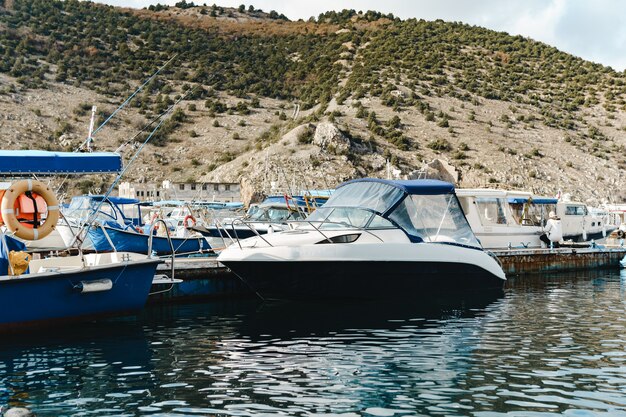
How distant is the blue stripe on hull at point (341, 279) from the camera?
1695 centimetres

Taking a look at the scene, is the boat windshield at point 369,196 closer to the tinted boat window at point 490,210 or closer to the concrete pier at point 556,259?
the concrete pier at point 556,259

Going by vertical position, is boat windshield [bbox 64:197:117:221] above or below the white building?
below

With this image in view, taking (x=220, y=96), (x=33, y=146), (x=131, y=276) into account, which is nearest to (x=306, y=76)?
(x=220, y=96)

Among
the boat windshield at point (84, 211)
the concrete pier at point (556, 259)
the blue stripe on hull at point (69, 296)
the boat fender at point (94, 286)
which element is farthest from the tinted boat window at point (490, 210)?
the boat fender at point (94, 286)

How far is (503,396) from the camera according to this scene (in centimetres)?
972

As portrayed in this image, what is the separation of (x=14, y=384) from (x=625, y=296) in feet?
53.9

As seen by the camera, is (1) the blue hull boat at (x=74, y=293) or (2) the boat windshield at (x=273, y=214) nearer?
(1) the blue hull boat at (x=74, y=293)

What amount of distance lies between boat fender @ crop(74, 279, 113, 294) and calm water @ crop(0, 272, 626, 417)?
887 mm

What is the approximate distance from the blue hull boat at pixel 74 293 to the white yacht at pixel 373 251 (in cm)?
278

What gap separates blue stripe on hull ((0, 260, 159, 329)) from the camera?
1349 centimetres

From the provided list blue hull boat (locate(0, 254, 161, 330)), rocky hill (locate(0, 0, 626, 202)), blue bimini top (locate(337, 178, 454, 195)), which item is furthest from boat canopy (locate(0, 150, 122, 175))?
rocky hill (locate(0, 0, 626, 202))

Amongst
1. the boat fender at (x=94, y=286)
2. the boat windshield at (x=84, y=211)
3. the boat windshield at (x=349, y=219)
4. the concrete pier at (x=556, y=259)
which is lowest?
the concrete pier at (x=556, y=259)

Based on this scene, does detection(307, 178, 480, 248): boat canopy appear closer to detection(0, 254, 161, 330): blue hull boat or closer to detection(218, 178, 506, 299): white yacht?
detection(218, 178, 506, 299): white yacht

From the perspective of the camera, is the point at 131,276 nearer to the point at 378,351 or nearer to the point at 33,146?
the point at 378,351
